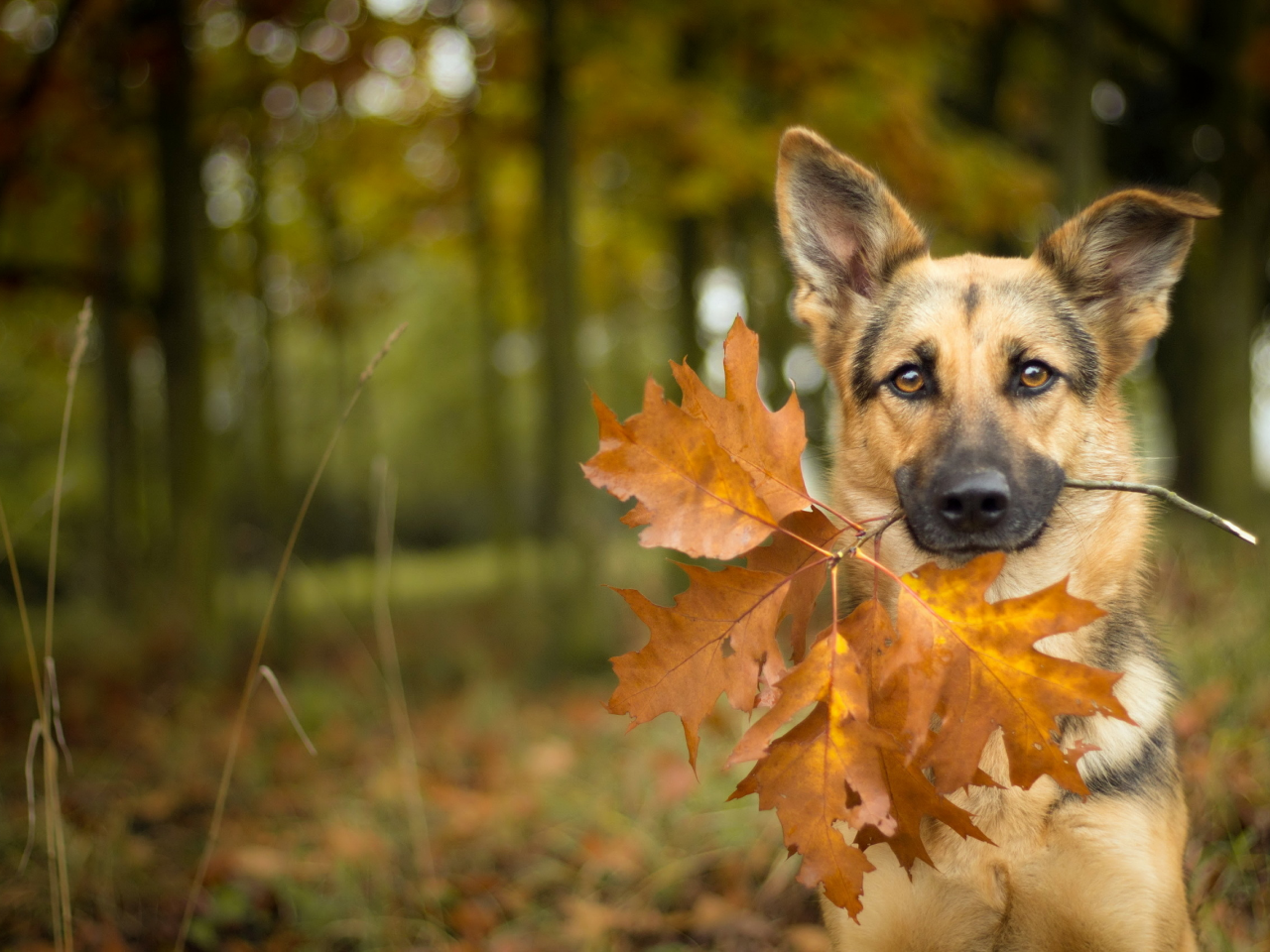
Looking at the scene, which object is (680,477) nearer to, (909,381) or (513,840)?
(909,381)

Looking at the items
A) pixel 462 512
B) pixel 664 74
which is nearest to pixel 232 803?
pixel 664 74

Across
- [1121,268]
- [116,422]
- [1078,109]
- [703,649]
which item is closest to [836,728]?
[703,649]

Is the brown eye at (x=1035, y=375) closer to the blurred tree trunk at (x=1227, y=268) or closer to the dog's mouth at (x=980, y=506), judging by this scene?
the dog's mouth at (x=980, y=506)

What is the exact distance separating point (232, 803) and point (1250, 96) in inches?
554

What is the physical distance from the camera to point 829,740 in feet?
5.64

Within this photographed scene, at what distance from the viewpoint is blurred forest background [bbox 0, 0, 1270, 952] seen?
4.36 meters

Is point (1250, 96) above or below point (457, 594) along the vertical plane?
above

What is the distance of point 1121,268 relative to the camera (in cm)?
304

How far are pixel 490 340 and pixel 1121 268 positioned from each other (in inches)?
420

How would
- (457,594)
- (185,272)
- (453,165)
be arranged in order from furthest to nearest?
(457,594)
(453,165)
(185,272)

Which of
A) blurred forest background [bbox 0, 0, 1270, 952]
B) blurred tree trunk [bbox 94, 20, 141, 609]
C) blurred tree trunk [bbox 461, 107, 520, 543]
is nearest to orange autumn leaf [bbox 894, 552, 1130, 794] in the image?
blurred forest background [bbox 0, 0, 1270, 952]

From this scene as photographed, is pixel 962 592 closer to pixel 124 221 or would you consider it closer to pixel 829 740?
pixel 829 740

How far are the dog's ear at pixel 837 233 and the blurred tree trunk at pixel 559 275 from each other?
19.2 feet

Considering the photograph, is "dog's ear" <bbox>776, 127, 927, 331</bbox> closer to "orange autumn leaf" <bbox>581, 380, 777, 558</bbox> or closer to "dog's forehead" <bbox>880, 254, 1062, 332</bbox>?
"dog's forehead" <bbox>880, 254, 1062, 332</bbox>
